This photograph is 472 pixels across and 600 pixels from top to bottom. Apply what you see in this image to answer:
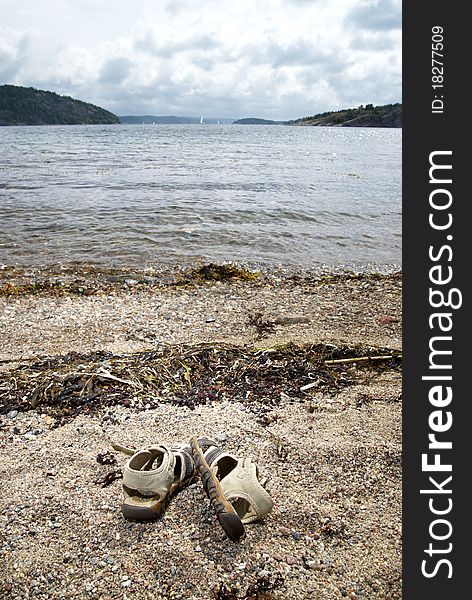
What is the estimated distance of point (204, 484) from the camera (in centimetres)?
314

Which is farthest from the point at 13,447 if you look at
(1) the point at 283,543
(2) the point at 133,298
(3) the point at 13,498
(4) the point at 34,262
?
(4) the point at 34,262

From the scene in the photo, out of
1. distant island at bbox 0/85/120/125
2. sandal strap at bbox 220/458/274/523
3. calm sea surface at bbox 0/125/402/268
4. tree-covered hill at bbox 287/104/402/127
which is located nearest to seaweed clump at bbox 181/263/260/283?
calm sea surface at bbox 0/125/402/268

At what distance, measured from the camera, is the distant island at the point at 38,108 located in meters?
150

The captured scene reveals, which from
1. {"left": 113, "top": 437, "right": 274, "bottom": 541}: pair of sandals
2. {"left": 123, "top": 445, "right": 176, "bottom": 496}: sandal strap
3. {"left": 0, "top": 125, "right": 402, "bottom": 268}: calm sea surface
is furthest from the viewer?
{"left": 0, "top": 125, "right": 402, "bottom": 268}: calm sea surface

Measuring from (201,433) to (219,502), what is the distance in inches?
40.0

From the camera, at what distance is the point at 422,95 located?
1.85 metres

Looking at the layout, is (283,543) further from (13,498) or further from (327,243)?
(327,243)

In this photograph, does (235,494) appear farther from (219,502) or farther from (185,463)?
(185,463)

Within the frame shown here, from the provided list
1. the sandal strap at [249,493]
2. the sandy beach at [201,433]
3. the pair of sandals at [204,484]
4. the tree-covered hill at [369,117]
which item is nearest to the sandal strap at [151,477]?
the pair of sandals at [204,484]

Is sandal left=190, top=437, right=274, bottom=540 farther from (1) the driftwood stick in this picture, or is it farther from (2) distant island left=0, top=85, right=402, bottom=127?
(2) distant island left=0, top=85, right=402, bottom=127

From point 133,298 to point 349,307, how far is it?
3.63m

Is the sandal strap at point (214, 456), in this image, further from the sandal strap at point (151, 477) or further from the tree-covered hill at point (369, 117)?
the tree-covered hill at point (369, 117)

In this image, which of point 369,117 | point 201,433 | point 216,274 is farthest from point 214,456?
point 369,117

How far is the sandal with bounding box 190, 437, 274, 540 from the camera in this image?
2.85 meters
